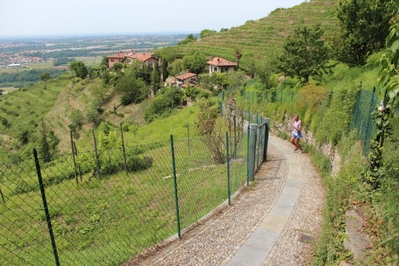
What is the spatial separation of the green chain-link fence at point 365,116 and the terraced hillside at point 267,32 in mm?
45986

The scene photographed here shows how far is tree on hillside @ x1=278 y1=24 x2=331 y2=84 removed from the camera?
71.3 feet

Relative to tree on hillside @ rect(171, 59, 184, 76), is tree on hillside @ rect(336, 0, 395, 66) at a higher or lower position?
higher

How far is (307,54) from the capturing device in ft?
72.7

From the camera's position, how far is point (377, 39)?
18.6 meters

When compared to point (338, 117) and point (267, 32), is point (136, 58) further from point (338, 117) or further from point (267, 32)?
point (338, 117)

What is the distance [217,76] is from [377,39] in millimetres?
29959

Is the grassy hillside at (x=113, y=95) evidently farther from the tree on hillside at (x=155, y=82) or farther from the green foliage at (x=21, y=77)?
the green foliage at (x=21, y=77)

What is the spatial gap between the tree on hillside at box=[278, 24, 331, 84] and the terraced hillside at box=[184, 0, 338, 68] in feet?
104

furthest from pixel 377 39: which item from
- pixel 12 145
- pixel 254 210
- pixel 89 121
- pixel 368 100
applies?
pixel 12 145

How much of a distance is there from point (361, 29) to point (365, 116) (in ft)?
43.1

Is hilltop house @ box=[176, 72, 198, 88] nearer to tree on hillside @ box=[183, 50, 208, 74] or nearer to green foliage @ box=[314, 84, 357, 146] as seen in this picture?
tree on hillside @ box=[183, 50, 208, 74]

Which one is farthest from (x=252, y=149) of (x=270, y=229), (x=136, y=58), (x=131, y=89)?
(x=136, y=58)

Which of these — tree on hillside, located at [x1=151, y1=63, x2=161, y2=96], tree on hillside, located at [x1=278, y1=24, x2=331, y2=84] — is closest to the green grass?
tree on hillside, located at [x1=278, y1=24, x2=331, y2=84]

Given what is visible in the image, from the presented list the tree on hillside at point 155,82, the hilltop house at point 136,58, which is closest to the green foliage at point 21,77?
the hilltop house at point 136,58
